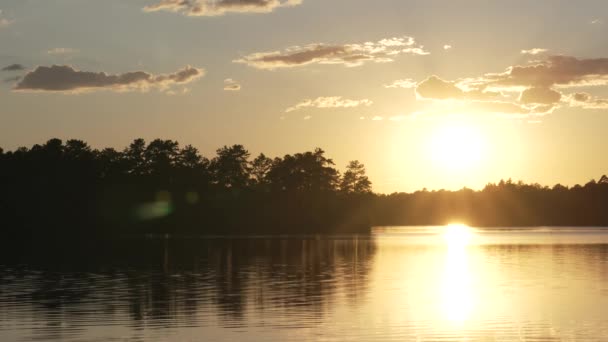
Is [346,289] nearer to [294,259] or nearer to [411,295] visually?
[411,295]

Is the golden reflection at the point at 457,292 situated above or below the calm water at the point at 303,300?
below

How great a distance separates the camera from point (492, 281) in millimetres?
60875

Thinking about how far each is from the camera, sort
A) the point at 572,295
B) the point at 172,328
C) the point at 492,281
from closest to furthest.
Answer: the point at 172,328
the point at 572,295
the point at 492,281

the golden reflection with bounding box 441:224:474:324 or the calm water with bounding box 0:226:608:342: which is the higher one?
the calm water with bounding box 0:226:608:342

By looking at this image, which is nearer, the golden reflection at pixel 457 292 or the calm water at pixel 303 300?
the calm water at pixel 303 300

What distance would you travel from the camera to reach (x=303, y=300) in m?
46.7

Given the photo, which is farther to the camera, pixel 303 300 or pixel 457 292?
pixel 457 292

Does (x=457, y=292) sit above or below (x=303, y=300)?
below

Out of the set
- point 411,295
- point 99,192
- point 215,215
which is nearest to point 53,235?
point 99,192

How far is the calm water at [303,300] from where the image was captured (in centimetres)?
3484

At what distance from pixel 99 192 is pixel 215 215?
30399 millimetres

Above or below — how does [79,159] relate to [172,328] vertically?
above

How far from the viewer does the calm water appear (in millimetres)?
34844

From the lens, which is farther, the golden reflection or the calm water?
the golden reflection
